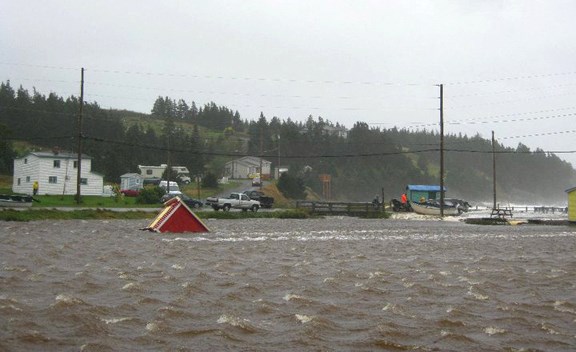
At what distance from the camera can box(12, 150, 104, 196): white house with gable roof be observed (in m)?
77.7

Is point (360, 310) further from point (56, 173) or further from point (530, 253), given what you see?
point (56, 173)

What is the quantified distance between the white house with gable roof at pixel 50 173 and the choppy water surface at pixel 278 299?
57.3 meters

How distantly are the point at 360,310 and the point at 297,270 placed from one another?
Answer: 540cm

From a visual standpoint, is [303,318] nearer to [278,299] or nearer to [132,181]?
[278,299]

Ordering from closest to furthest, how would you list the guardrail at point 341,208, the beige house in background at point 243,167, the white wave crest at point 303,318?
the white wave crest at point 303,318 < the guardrail at point 341,208 < the beige house in background at point 243,167

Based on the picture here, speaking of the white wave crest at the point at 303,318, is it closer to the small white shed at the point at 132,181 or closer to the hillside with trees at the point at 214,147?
the hillside with trees at the point at 214,147

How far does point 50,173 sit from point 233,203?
85.0ft

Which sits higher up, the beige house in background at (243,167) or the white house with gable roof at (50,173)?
the beige house in background at (243,167)

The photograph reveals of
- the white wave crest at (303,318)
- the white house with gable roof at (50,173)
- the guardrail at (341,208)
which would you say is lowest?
the white wave crest at (303,318)

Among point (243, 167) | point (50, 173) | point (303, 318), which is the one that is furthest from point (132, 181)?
point (303, 318)

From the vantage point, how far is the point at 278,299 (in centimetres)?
1289

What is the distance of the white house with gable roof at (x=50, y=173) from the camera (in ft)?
255

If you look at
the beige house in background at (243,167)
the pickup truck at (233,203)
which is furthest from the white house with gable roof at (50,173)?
the beige house in background at (243,167)

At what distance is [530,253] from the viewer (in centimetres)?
2397
